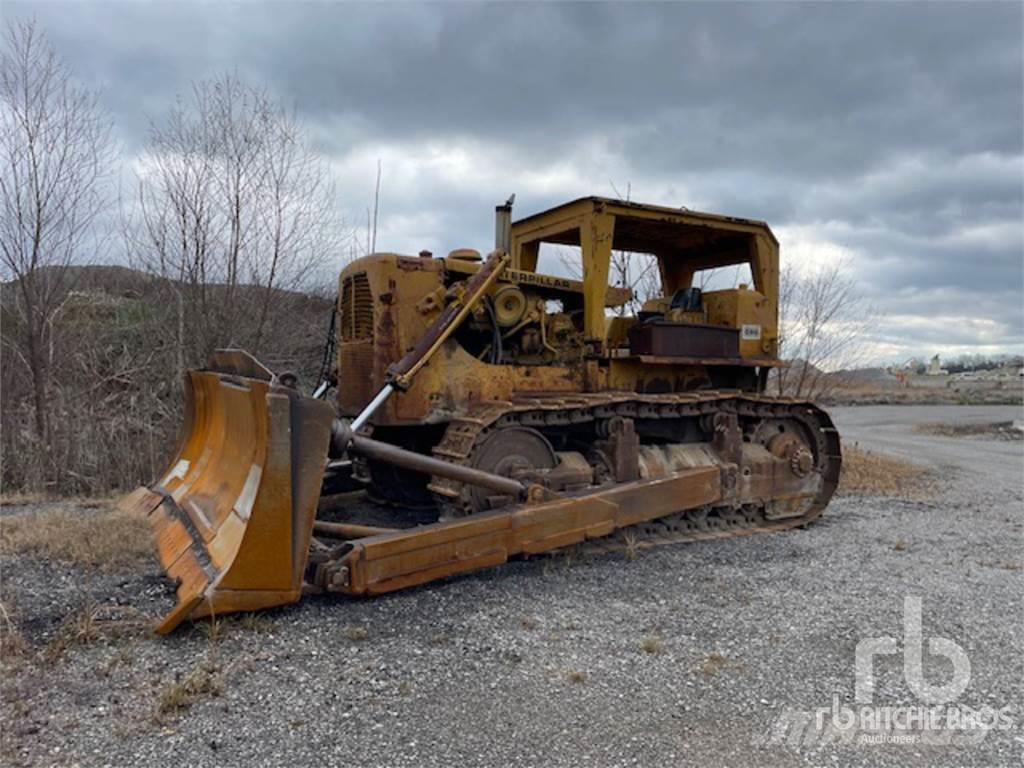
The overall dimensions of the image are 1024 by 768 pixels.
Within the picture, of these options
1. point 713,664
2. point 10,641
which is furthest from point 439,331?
point 10,641

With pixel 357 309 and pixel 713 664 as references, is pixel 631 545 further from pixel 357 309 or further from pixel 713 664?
pixel 357 309

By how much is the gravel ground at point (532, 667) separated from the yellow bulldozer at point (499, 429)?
31 centimetres

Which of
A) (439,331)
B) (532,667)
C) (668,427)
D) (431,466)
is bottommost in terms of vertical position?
(532,667)

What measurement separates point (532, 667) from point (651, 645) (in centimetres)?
67

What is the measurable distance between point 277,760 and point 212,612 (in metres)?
1.21

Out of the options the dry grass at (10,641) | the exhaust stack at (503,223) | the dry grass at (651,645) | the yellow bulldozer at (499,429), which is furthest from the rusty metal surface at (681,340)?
the dry grass at (10,641)

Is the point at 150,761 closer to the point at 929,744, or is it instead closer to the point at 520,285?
the point at 929,744

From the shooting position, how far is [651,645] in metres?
3.91

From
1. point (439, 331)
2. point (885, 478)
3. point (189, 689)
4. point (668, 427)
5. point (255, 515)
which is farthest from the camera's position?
point (885, 478)

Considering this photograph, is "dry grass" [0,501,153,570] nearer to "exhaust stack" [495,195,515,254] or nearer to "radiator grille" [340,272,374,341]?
"radiator grille" [340,272,374,341]

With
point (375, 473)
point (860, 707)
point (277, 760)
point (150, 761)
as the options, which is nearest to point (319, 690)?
point (277, 760)

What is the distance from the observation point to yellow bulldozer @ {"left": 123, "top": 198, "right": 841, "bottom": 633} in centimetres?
419

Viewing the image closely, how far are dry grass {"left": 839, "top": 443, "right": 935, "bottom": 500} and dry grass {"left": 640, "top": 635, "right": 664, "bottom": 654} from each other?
240 inches

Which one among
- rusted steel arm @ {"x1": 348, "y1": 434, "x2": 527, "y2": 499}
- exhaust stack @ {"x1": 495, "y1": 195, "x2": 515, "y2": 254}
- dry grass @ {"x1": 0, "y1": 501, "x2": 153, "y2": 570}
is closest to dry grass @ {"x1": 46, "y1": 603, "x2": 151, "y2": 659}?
dry grass @ {"x1": 0, "y1": 501, "x2": 153, "y2": 570}
